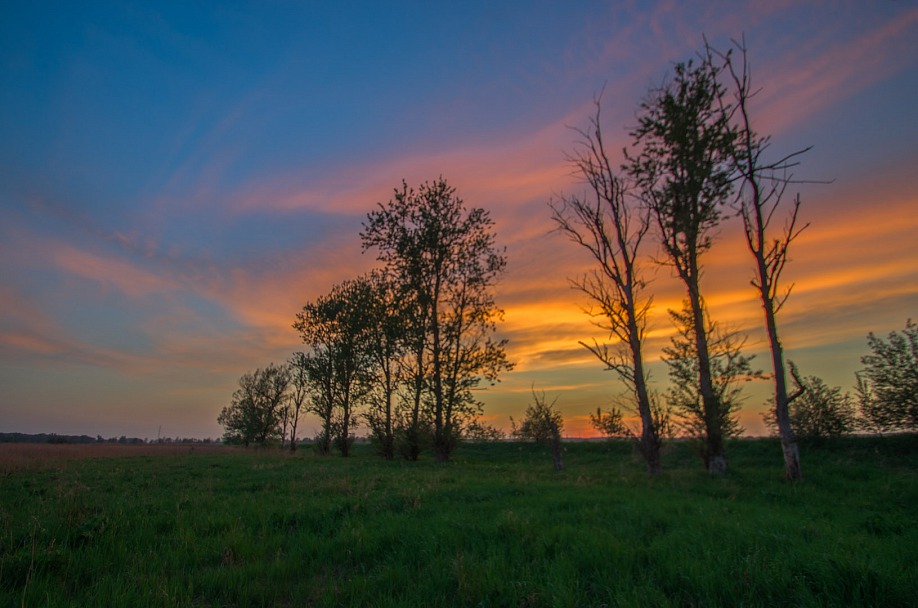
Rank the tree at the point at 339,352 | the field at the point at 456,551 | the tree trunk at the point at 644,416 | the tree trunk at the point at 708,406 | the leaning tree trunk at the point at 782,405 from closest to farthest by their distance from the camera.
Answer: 1. the field at the point at 456,551
2. the leaning tree trunk at the point at 782,405
3. the tree trunk at the point at 708,406
4. the tree trunk at the point at 644,416
5. the tree at the point at 339,352

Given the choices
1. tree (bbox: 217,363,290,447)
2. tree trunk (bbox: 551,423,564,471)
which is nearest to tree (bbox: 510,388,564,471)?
tree trunk (bbox: 551,423,564,471)

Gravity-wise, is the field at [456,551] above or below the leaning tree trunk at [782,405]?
below

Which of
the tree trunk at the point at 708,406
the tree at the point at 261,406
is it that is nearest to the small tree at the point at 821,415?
the tree trunk at the point at 708,406

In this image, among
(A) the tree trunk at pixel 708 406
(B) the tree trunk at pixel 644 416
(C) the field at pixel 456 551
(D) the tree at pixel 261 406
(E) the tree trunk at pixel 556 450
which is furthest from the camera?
(D) the tree at pixel 261 406

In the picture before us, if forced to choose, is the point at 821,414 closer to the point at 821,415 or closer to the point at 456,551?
the point at 821,415

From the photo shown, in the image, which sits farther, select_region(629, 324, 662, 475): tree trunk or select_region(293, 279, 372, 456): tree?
select_region(293, 279, 372, 456): tree

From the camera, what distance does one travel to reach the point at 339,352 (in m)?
40.5

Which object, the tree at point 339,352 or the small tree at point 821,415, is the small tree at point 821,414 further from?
the tree at point 339,352

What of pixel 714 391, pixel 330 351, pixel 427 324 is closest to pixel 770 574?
pixel 714 391

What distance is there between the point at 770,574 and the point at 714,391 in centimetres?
1447

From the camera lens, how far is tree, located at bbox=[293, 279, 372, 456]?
37.5 meters

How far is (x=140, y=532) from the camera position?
627 cm

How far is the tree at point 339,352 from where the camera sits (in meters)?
37.5

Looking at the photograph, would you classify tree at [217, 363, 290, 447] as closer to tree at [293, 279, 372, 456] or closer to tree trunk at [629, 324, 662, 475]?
tree at [293, 279, 372, 456]
